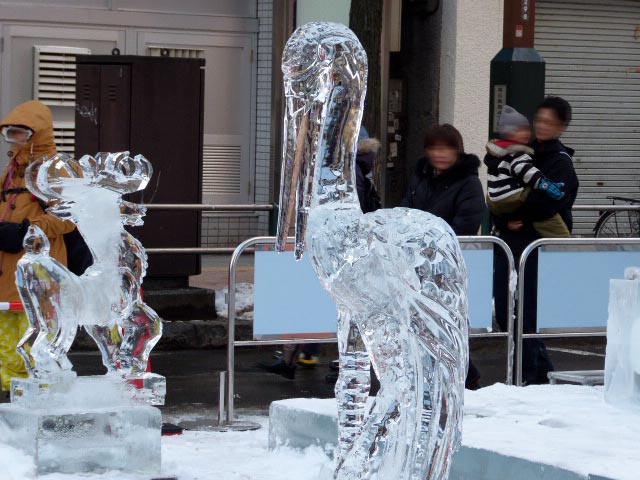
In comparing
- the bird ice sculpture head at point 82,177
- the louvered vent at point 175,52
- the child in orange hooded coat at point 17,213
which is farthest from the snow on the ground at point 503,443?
the louvered vent at point 175,52

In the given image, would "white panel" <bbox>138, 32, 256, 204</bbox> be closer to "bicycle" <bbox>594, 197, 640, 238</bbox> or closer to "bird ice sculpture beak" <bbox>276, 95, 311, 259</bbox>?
"bicycle" <bbox>594, 197, 640, 238</bbox>

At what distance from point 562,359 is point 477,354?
0.74 m

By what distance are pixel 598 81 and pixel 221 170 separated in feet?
16.1

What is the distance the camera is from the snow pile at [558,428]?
16.9ft

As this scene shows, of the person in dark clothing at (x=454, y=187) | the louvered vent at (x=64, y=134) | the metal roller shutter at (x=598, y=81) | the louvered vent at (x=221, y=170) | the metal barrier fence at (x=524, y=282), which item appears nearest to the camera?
the person in dark clothing at (x=454, y=187)

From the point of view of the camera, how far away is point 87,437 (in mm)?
5938

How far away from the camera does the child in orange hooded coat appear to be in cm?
778

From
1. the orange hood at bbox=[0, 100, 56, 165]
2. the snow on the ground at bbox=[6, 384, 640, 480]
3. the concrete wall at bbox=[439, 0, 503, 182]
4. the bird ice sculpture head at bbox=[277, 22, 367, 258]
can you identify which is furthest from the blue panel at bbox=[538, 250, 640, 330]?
the concrete wall at bbox=[439, 0, 503, 182]

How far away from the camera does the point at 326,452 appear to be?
5.96 meters

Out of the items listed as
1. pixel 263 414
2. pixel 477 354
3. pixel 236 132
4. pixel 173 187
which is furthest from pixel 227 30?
pixel 263 414

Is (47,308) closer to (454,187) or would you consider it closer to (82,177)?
(82,177)

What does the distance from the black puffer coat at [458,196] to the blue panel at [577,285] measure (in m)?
0.56

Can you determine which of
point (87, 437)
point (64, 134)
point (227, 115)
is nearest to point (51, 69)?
point (64, 134)

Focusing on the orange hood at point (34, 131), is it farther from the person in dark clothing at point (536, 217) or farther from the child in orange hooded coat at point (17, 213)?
the person in dark clothing at point (536, 217)
